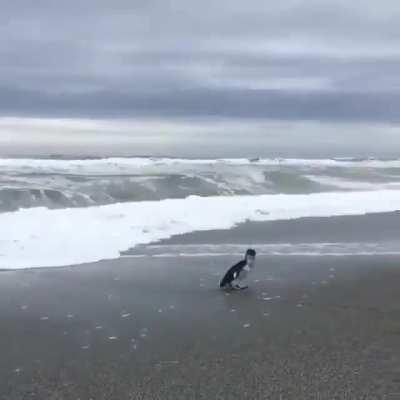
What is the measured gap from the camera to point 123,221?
57.3ft

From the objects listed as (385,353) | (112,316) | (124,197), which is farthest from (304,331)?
(124,197)

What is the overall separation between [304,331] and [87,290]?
3321 millimetres

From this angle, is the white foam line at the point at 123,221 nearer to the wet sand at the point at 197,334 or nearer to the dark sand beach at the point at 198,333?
the dark sand beach at the point at 198,333

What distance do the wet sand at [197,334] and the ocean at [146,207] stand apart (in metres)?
2.23

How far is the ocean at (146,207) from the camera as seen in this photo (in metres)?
13.8

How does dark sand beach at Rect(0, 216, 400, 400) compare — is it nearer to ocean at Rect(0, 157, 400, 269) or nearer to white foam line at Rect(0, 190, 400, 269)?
A: white foam line at Rect(0, 190, 400, 269)

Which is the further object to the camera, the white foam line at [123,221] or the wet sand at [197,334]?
the white foam line at [123,221]

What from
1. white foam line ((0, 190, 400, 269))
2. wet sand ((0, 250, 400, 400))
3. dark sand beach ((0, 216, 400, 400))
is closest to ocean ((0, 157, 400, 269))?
white foam line ((0, 190, 400, 269))

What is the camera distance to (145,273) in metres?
11.2

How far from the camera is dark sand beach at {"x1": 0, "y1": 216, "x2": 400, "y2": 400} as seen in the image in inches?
237

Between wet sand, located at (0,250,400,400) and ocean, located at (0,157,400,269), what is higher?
ocean, located at (0,157,400,269)

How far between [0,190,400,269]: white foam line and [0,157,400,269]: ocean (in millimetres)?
21

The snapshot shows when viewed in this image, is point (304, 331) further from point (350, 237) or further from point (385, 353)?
point (350, 237)

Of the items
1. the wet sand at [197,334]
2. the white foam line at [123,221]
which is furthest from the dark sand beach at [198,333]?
the white foam line at [123,221]
